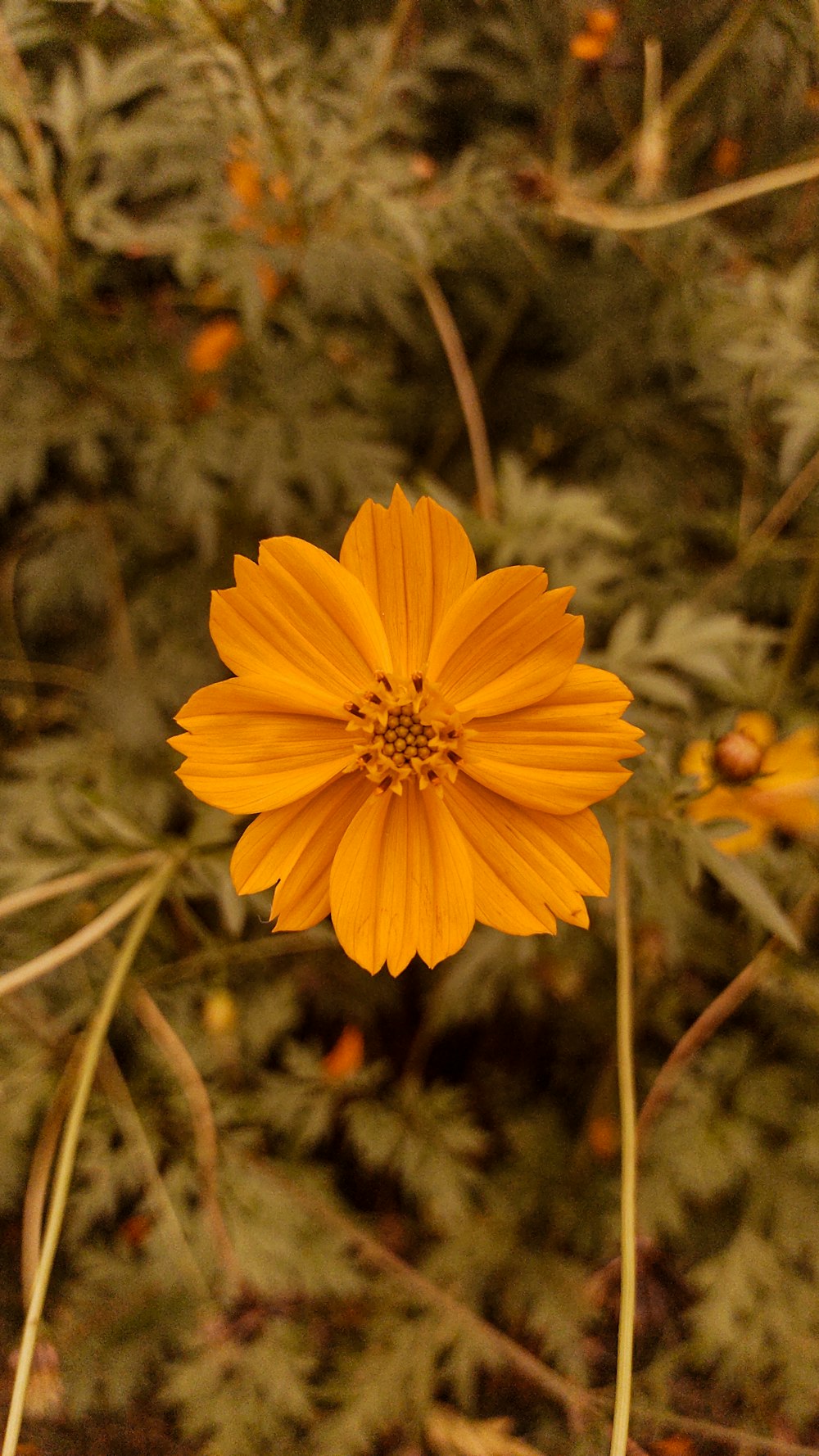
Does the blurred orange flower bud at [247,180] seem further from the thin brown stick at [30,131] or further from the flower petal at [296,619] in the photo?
the flower petal at [296,619]

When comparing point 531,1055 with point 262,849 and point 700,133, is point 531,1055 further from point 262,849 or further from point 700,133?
point 700,133

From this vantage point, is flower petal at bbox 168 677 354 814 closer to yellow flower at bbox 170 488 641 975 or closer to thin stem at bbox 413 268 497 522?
yellow flower at bbox 170 488 641 975

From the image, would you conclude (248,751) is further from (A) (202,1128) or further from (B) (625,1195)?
(A) (202,1128)

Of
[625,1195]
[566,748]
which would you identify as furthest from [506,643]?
[625,1195]

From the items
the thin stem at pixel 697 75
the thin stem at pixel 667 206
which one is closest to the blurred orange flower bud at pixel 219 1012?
the thin stem at pixel 667 206

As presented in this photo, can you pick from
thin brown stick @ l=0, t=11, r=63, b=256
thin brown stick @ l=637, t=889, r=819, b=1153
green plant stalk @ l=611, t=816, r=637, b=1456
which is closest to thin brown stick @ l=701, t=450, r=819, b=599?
thin brown stick @ l=637, t=889, r=819, b=1153

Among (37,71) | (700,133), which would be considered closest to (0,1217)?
(37,71)
